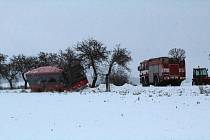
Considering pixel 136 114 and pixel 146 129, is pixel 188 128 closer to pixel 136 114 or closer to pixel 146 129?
pixel 146 129

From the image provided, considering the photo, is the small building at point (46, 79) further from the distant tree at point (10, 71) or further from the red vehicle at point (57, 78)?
the distant tree at point (10, 71)

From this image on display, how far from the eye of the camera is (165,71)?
171ft

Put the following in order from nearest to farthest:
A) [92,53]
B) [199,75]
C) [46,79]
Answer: [46,79]
[199,75]
[92,53]

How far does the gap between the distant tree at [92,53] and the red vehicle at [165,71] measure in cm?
1345

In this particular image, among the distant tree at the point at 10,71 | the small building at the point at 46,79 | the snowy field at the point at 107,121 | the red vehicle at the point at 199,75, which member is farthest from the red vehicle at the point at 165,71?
the distant tree at the point at 10,71

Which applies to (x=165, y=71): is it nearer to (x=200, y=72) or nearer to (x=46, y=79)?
Answer: (x=200, y=72)

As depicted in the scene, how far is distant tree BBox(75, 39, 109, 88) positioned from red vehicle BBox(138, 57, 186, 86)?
44.1 feet

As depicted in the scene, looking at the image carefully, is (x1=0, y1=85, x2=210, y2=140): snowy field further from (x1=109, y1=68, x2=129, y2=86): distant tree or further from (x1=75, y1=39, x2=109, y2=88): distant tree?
(x1=109, y1=68, x2=129, y2=86): distant tree

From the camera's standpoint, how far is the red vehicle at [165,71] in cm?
5231

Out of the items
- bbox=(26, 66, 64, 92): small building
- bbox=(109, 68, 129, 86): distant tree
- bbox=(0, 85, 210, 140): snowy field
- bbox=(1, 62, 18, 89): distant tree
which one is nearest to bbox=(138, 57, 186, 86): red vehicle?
bbox=(26, 66, 64, 92): small building

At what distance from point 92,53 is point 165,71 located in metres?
17.7

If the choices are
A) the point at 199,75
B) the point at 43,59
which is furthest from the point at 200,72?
the point at 43,59

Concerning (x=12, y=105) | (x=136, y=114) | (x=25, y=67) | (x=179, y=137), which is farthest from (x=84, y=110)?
(x=25, y=67)

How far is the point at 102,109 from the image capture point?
1806 cm
